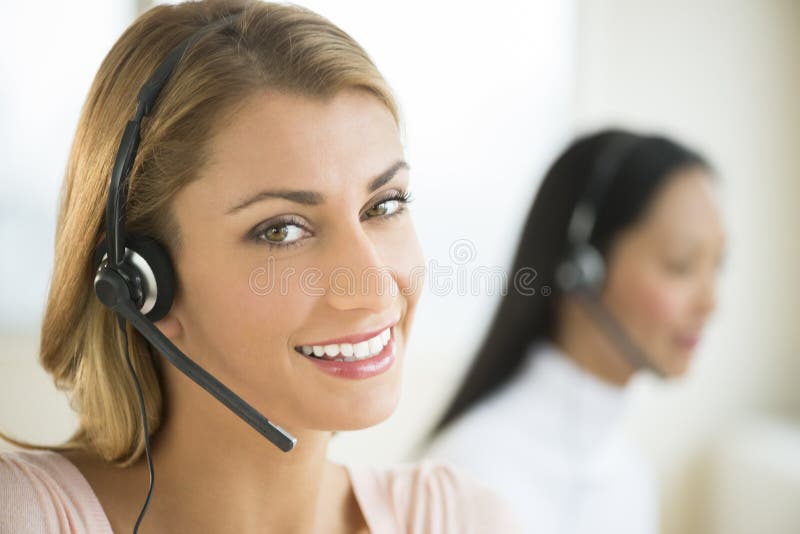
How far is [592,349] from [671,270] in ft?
0.72

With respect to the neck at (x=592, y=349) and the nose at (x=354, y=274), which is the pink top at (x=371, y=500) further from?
the neck at (x=592, y=349)

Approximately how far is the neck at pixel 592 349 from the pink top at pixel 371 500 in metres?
0.71

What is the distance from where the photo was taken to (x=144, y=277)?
2.61ft

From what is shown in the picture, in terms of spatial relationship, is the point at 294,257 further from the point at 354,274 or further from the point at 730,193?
the point at 730,193

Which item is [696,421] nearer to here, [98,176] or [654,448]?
[654,448]

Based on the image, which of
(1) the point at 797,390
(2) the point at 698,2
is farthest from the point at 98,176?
(1) the point at 797,390

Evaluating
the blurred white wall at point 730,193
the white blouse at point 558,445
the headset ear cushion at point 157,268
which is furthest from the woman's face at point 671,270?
the headset ear cushion at point 157,268

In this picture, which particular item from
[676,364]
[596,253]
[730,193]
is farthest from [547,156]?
[730,193]

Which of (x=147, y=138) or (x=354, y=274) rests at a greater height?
(x=147, y=138)

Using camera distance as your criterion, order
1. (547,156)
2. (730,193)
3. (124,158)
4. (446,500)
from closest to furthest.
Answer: (124,158) → (446,500) → (547,156) → (730,193)

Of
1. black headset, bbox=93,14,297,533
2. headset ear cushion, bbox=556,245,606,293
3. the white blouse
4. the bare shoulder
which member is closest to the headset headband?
black headset, bbox=93,14,297,533

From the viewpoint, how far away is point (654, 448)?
8.55ft

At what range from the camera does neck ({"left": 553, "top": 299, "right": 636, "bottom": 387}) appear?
5.51ft

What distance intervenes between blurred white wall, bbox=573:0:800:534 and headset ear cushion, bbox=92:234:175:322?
73.8 inches
